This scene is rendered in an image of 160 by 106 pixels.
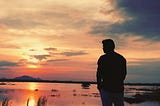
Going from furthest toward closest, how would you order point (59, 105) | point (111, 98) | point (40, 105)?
1. point (59, 105)
2. point (40, 105)
3. point (111, 98)

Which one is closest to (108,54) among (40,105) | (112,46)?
(112,46)

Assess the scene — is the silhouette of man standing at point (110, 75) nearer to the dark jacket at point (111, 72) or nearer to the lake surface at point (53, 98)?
the dark jacket at point (111, 72)

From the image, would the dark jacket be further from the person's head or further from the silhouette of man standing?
the person's head

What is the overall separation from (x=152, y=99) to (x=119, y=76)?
173 feet

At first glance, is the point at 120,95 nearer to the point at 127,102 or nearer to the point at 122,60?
the point at 122,60

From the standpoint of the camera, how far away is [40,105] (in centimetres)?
1741

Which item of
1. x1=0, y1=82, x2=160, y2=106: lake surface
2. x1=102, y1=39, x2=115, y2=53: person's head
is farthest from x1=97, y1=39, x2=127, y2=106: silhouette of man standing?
x1=0, y1=82, x2=160, y2=106: lake surface

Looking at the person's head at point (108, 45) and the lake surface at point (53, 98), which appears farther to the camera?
the lake surface at point (53, 98)

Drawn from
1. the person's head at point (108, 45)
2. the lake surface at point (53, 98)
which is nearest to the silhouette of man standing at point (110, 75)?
the person's head at point (108, 45)

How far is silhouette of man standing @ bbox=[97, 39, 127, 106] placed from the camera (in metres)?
9.80

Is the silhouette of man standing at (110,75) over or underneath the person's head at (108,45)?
underneath

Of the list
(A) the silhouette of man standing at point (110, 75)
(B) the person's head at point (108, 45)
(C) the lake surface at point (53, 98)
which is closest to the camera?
(A) the silhouette of man standing at point (110, 75)

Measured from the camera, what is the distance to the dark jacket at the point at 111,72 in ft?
32.2

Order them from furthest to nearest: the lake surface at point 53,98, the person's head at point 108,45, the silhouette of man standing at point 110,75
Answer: the lake surface at point 53,98
the person's head at point 108,45
the silhouette of man standing at point 110,75
